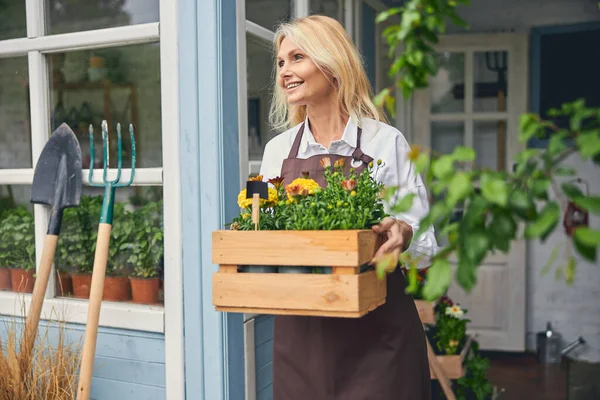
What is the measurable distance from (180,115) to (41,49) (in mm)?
763

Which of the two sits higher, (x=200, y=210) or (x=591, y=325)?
(x=200, y=210)

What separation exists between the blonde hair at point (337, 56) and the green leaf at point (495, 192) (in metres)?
1.20

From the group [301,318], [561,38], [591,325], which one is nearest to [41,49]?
[301,318]

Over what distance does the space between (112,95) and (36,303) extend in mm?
846

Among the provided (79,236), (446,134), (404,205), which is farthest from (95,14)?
(446,134)

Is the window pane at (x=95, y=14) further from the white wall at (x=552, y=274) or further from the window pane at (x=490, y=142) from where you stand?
the window pane at (x=490, y=142)

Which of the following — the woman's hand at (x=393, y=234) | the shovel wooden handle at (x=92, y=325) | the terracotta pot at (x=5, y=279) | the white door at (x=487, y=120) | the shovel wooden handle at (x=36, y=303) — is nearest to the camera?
the woman's hand at (x=393, y=234)

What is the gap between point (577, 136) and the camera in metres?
0.76

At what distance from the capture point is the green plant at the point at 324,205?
1.60 meters

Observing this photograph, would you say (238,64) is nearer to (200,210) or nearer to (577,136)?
(200,210)

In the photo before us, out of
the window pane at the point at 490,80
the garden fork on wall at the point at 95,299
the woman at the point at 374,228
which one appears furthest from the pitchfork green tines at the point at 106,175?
the window pane at the point at 490,80

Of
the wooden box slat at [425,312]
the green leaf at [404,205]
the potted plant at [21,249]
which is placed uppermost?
the green leaf at [404,205]

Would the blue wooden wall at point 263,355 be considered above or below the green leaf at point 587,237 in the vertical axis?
below

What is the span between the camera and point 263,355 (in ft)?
8.13
